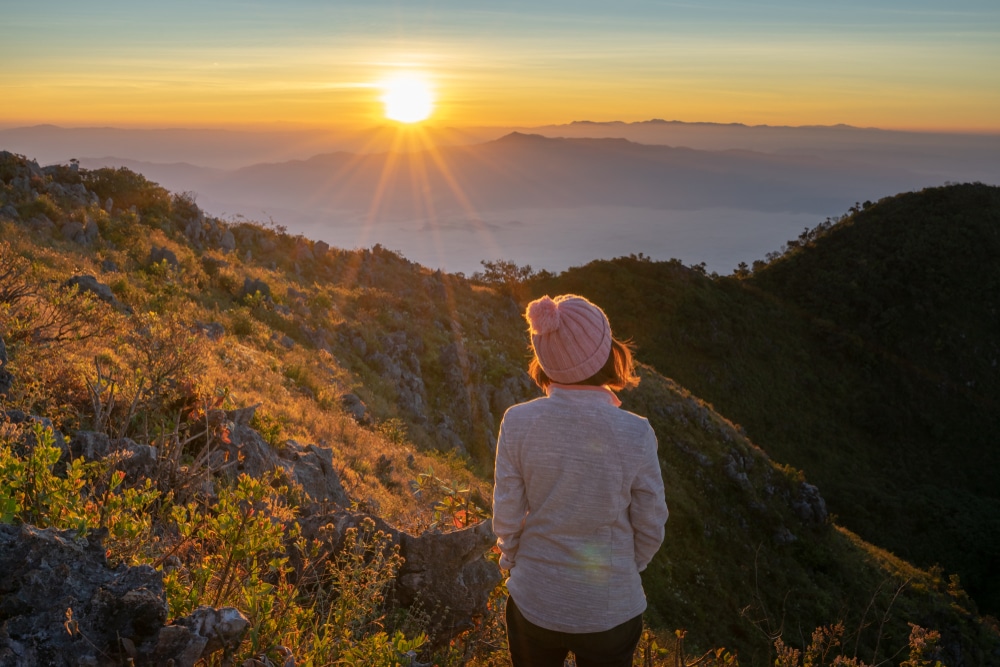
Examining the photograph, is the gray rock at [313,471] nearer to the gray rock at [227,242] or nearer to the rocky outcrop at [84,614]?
the rocky outcrop at [84,614]

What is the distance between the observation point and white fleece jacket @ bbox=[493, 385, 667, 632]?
2562 millimetres

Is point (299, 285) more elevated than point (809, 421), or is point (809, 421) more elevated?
point (299, 285)

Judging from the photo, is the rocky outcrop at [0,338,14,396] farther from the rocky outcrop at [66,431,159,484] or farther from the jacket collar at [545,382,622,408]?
the jacket collar at [545,382,622,408]

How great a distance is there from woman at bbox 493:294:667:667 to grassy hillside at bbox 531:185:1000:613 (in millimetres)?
32563

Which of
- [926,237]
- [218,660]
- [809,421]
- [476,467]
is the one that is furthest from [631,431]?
[926,237]

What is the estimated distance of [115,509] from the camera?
3.29m

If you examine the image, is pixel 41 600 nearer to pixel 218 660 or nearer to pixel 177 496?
pixel 218 660

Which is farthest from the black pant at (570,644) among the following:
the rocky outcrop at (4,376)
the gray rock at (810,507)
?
the gray rock at (810,507)

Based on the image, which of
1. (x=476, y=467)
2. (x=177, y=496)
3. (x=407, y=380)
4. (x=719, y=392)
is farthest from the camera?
(x=719, y=392)

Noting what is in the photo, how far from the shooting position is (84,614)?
266 centimetres

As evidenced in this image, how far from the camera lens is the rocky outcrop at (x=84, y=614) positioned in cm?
253

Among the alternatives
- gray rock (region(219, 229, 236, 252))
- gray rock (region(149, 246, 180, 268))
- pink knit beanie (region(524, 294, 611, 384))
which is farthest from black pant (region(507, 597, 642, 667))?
gray rock (region(219, 229, 236, 252))

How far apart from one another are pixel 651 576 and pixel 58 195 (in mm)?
20056

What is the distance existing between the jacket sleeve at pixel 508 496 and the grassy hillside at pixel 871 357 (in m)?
32.7
